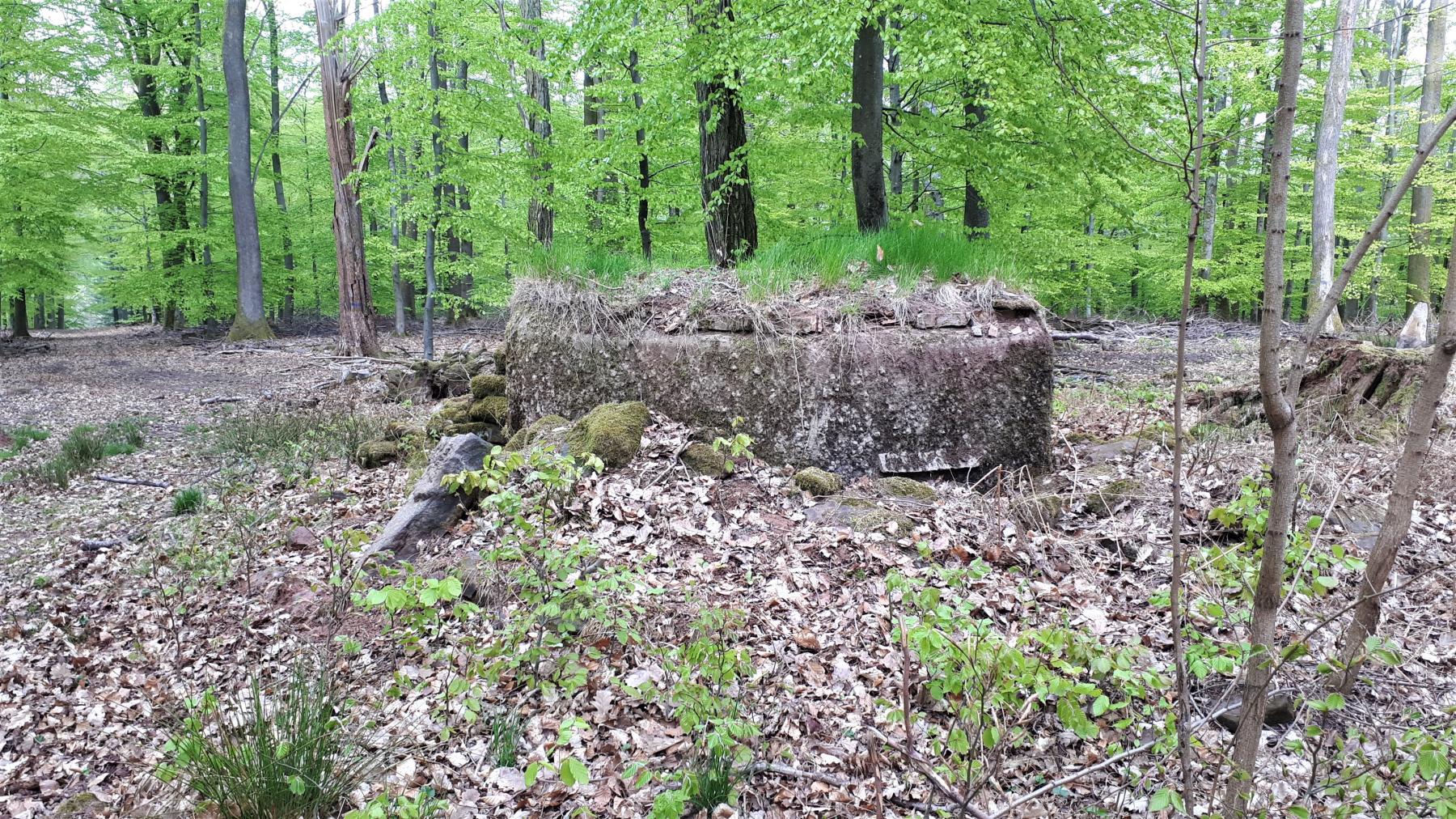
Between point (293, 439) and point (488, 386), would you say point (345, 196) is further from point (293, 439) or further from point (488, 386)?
point (488, 386)

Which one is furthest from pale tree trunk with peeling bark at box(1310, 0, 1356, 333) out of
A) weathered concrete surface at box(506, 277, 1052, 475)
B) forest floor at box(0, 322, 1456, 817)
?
weathered concrete surface at box(506, 277, 1052, 475)

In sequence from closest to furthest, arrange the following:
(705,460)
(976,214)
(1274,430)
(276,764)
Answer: (1274,430) < (276,764) < (705,460) < (976,214)

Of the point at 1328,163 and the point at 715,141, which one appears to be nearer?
the point at 715,141

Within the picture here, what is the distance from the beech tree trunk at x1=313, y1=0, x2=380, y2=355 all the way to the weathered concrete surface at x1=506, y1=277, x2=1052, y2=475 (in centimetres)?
889

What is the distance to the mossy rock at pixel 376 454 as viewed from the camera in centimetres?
666

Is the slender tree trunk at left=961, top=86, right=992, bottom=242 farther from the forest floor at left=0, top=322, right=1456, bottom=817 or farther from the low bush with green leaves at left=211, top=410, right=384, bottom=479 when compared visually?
the low bush with green leaves at left=211, top=410, right=384, bottom=479

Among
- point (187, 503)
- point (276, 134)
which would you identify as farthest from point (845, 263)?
point (276, 134)

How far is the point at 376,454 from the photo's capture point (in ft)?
21.9

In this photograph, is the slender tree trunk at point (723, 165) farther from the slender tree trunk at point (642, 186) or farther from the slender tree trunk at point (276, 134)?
the slender tree trunk at point (276, 134)

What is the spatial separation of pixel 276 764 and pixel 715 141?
6.02 m

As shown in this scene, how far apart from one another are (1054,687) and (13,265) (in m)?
19.6

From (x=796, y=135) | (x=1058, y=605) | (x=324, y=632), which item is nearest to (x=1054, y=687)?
(x=1058, y=605)


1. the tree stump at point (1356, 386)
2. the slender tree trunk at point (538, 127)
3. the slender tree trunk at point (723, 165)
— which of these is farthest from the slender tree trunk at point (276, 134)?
the tree stump at point (1356, 386)

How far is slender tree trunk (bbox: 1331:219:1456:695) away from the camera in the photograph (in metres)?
2.09
